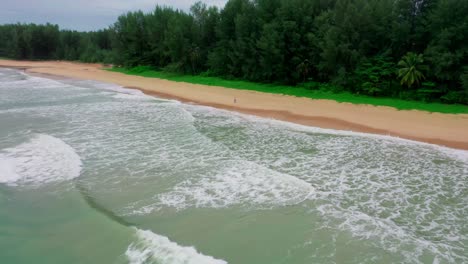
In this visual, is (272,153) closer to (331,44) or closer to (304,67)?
(331,44)

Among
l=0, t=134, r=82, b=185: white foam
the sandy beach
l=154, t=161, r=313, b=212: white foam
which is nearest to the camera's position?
l=154, t=161, r=313, b=212: white foam

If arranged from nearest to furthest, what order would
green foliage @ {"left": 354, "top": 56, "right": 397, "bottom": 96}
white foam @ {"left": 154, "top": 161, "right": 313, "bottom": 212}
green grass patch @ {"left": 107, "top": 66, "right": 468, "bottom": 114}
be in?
white foam @ {"left": 154, "top": 161, "right": 313, "bottom": 212} → green grass patch @ {"left": 107, "top": 66, "right": 468, "bottom": 114} → green foliage @ {"left": 354, "top": 56, "right": 397, "bottom": 96}

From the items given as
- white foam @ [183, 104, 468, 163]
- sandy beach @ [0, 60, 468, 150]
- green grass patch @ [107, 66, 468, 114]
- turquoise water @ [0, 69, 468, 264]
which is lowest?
turquoise water @ [0, 69, 468, 264]

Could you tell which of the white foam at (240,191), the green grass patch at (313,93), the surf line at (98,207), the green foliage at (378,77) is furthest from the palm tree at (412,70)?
the surf line at (98,207)

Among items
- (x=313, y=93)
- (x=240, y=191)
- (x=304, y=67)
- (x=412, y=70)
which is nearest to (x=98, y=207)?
(x=240, y=191)

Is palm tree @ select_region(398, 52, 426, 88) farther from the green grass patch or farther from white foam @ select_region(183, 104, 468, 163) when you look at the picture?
white foam @ select_region(183, 104, 468, 163)

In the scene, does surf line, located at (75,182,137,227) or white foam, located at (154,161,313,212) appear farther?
white foam, located at (154,161,313,212)

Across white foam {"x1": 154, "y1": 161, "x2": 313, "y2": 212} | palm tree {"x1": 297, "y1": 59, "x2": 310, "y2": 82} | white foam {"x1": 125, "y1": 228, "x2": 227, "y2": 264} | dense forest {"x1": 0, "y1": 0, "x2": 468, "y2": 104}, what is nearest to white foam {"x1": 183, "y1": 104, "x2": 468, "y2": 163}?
white foam {"x1": 154, "y1": 161, "x2": 313, "y2": 212}

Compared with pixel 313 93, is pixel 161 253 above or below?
below

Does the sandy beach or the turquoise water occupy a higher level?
the sandy beach
